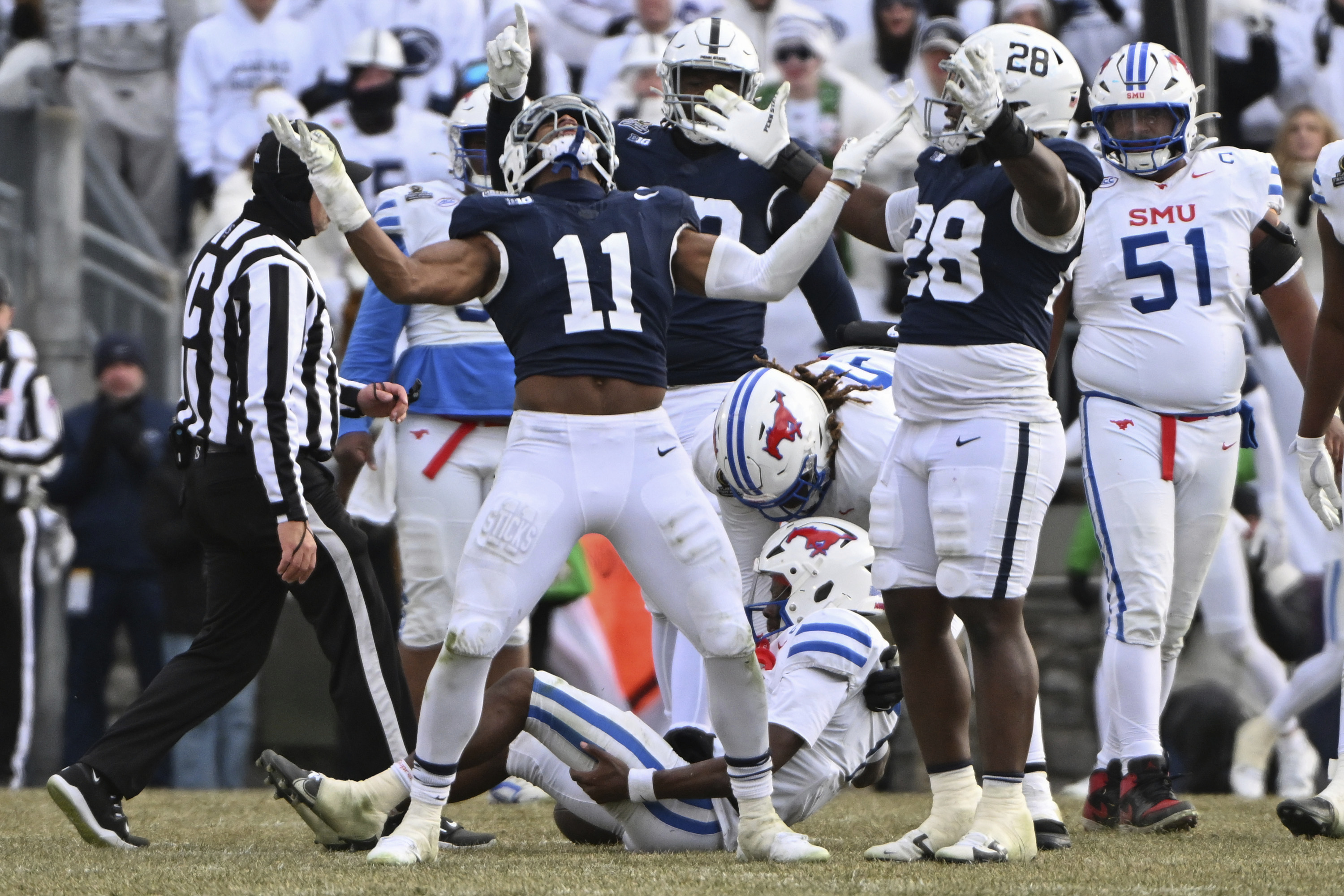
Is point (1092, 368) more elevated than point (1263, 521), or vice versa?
point (1092, 368)

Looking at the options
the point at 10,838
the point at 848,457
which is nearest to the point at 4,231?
the point at 10,838

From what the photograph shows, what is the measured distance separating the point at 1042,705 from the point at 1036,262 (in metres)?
4.16

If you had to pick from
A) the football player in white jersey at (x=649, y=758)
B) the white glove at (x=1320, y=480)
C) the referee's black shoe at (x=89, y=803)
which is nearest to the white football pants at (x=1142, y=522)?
the white glove at (x=1320, y=480)

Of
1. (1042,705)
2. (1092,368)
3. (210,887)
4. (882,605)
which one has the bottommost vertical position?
(1042,705)

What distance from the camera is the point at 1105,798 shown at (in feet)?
18.3

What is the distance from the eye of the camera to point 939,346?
4.68 meters

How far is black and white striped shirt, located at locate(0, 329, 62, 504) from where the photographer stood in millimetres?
7945

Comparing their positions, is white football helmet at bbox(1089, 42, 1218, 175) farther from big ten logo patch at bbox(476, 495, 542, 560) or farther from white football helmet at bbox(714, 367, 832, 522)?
big ten logo patch at bbox(476, 495, 542, 560)

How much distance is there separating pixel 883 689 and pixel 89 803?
1999 millimetres

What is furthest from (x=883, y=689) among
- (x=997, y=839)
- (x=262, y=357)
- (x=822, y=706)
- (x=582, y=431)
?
(x=262, y=357)

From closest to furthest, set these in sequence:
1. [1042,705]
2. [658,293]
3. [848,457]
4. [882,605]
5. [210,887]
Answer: [210,887]
[658,293]
[882,605]
[848,457]
[1042,705]

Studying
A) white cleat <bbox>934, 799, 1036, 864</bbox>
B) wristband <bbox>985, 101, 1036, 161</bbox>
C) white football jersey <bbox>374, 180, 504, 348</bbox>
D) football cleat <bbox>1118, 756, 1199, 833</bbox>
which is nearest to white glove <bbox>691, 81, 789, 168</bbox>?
wristband <bbox>985, 101, 1036, 161</bbox>

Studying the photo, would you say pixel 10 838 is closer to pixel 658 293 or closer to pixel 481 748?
pixel 481 748

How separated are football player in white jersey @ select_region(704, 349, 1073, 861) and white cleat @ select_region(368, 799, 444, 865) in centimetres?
128
